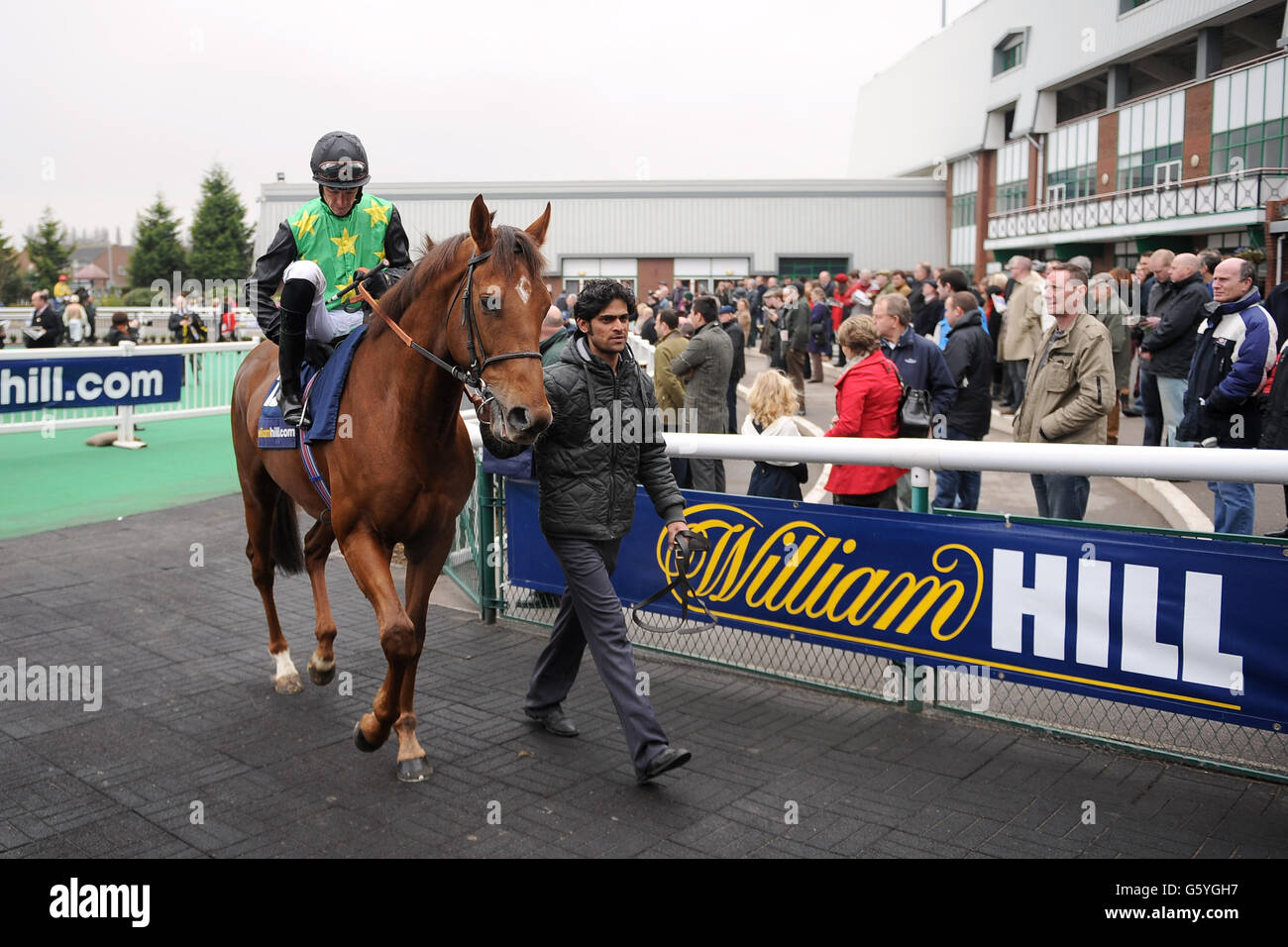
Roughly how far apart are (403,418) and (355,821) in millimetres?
1693

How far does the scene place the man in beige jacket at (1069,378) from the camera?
7023 mm

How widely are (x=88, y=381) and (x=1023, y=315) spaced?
11.4m

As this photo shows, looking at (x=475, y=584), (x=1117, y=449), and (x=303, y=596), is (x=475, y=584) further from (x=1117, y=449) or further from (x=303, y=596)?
(x=1117, y=449)

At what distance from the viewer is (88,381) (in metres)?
14.0

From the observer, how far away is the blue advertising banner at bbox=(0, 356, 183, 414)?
1320 centimetres

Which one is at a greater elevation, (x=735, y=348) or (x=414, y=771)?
(x=735, y=348)

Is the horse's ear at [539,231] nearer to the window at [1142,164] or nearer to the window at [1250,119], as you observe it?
the window at [1250,119]

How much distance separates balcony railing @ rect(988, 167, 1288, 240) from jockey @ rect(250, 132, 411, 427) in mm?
29158

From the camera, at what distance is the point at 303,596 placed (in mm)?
7980

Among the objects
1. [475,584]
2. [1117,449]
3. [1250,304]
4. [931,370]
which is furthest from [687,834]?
[1250,304]

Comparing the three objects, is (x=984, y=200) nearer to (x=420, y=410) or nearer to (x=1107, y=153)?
(x=1107, y=153)

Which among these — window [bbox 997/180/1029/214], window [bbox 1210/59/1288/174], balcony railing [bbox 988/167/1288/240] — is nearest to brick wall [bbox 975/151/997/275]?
window [bbox 997/180/1029/214]

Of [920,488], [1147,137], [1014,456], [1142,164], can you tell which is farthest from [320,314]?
[1142,164]
